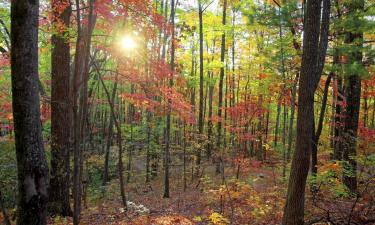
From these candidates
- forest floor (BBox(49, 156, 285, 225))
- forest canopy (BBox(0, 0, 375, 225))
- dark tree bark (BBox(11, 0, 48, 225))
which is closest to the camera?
dark tree bark (BBox(11, 0, 48, 225))

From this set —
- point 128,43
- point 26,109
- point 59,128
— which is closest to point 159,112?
point 128,43

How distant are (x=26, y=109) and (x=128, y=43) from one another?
6.16 meters

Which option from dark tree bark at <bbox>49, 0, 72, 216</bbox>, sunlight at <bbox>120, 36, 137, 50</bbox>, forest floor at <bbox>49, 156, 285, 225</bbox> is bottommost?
forest floor at <bbox>49, 156, 285, 225</bbox>

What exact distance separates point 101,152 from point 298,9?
852 inches

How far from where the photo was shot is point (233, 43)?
23.7 m

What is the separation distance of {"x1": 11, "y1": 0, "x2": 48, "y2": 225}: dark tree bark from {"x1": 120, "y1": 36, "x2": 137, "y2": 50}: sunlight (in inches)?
221

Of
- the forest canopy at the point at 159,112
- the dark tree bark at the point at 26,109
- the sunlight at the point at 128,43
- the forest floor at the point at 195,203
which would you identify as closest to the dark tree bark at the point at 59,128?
the forest canopy at the point at 159,112

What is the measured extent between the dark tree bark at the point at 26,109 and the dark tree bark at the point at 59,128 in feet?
13.7

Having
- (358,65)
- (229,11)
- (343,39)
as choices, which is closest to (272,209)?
(358,65)

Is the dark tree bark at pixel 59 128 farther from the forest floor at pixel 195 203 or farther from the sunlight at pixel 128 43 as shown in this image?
the sunlight at pixel 128 43

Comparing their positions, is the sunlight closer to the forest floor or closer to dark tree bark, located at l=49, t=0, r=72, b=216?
dark tree bark, located at l=49, t=0, r=72, b=216

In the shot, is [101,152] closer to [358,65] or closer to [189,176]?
[189,176]

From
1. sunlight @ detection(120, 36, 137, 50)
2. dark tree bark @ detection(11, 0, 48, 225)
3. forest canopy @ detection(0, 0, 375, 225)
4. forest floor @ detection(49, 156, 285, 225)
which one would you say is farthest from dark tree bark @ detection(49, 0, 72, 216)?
dark tree bark @ detection(11, 0, 48, 225)

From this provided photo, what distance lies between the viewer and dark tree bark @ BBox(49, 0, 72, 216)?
26.8 ft
